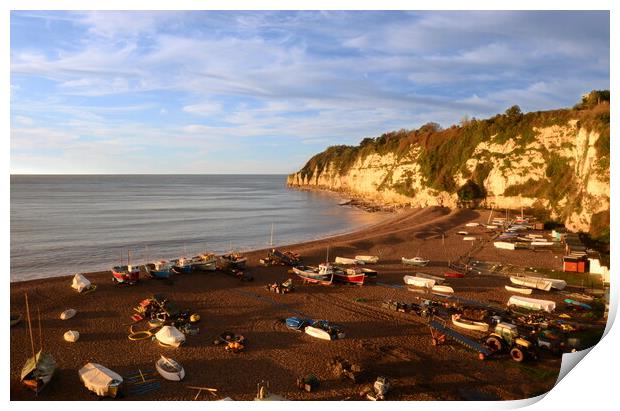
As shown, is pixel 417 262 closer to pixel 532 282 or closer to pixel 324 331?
pixel 532 282

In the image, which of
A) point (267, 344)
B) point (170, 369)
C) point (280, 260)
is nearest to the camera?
point (170, 369)

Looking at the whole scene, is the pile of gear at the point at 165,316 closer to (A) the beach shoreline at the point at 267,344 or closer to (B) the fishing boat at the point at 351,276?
(A) the beach shoreline at the point at 267,344

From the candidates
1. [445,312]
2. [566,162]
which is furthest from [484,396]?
[566,162]

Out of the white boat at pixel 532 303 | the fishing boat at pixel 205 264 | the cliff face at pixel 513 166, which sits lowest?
the white boat at pixel 532 303

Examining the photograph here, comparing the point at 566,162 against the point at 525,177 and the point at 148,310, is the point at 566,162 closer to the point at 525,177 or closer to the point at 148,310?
the point at 525,177

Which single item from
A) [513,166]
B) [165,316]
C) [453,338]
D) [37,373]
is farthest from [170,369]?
[513,166]

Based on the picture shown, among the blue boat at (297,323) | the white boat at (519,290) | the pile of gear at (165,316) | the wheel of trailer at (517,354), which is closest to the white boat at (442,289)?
the white boat at (519,290)
